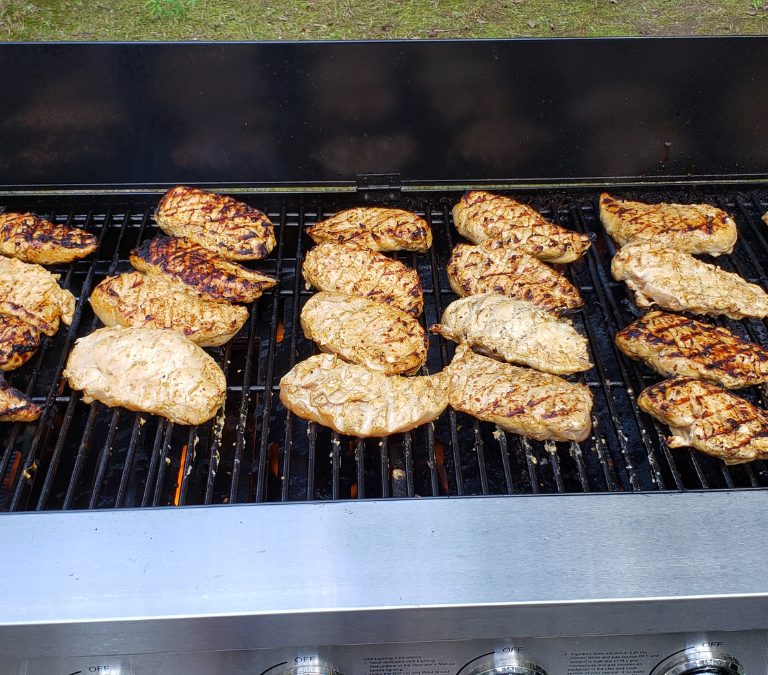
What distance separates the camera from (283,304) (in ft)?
10.9

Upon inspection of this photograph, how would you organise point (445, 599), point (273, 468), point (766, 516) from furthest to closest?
point (273, 468)
point (766, 516)
point (445, 599)

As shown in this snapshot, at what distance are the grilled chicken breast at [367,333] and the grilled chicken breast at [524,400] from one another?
0.20 meters

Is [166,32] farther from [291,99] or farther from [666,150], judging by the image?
[666,150]

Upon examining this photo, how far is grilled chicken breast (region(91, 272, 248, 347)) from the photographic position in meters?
2.92

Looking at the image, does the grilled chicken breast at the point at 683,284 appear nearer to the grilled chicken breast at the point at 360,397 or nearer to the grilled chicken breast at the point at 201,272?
the grilled chicken breast at the point at 360,397

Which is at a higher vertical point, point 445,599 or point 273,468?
point 273,468

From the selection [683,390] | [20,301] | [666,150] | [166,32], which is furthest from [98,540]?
[166,32]

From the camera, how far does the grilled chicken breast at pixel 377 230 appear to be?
332cm

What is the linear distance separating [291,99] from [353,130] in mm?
346

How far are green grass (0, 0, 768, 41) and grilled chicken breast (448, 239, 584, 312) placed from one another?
3362 millimetres

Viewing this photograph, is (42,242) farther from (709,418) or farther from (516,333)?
(709,418)

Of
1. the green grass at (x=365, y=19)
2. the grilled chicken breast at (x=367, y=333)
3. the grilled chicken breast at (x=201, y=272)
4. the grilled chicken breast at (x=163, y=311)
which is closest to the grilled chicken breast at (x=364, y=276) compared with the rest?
the grilled chicken breast at (x=367, y=333)

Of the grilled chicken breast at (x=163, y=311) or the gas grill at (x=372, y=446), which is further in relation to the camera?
the grilled chicken breast at (x=163, y=311)

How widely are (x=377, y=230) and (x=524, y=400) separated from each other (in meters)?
1.21
